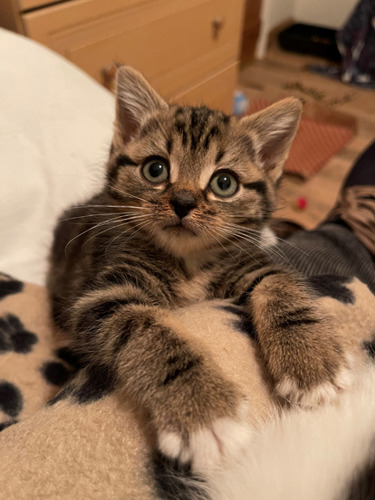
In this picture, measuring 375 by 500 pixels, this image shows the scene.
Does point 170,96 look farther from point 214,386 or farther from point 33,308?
point 214,386

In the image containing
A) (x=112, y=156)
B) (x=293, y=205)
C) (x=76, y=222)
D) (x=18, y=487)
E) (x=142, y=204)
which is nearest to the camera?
(x=18, y=487)

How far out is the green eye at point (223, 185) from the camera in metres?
0.91

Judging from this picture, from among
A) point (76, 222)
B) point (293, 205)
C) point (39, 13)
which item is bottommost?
point (293, 205)

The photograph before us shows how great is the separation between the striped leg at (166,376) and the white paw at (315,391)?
0.08 metres

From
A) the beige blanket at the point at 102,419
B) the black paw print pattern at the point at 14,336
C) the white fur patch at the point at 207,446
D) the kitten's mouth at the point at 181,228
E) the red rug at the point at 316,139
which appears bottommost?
the red rug at the point at 316,139

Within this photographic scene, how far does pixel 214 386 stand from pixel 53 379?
0.49m

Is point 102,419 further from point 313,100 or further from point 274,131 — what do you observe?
point 313,100

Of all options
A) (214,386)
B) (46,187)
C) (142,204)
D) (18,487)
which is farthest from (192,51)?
(18,487)

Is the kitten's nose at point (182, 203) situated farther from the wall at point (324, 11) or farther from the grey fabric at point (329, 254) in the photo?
the wall at point (324, 11)

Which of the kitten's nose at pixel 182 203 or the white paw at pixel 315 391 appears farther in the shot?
the kitten's nose at pixel 182 203

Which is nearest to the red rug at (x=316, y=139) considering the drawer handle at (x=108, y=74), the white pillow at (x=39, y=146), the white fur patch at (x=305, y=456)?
the drawer handle at (x=108, y=74)

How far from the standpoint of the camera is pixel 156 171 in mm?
926

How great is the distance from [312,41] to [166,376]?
164 inches

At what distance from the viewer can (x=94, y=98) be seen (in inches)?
56.0
